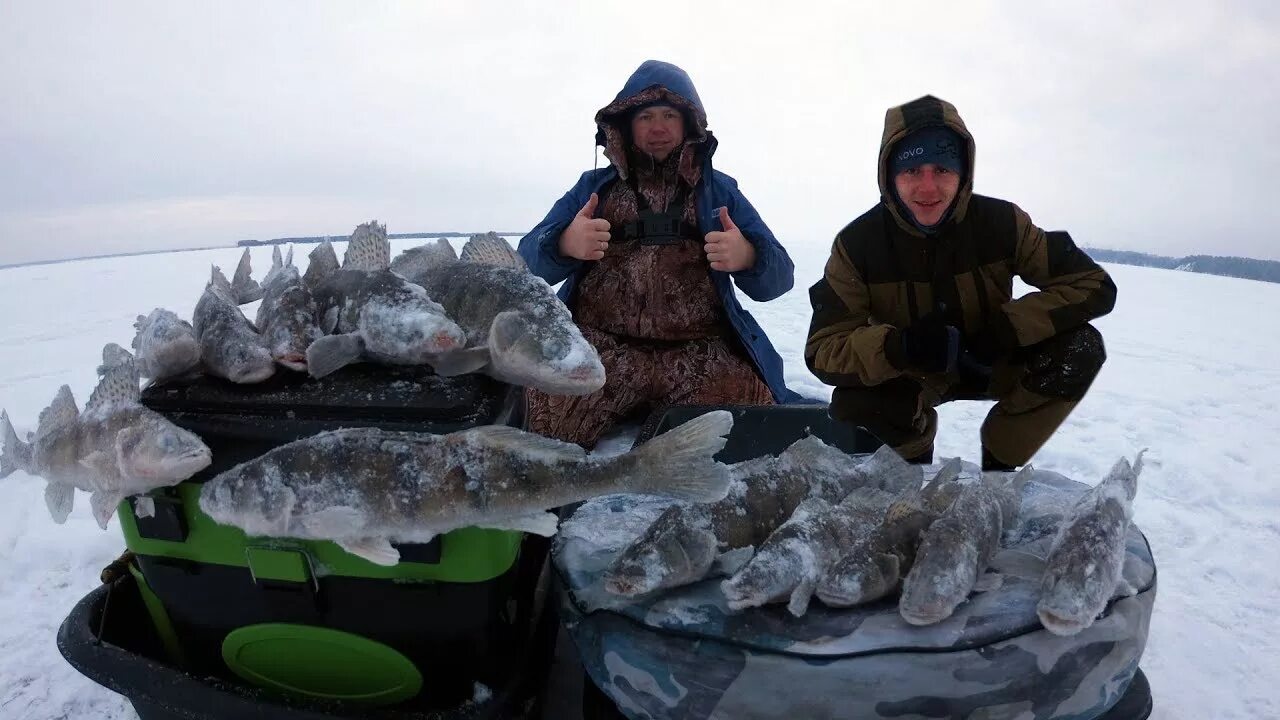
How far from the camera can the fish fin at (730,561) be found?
166 centimetres

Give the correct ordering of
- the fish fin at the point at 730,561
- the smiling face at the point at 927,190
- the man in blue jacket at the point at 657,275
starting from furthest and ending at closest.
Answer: the man in blue jacket at the point at 657,275, the smiling face at the point at 927,190, the fish fin at the point at 730,561

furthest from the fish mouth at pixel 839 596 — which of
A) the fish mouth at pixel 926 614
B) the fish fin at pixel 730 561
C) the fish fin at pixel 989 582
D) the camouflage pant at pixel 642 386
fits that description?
the camouflage pant at pixel 642 386

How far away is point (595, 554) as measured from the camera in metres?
1.78

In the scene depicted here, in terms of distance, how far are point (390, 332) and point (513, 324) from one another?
0.30 metres

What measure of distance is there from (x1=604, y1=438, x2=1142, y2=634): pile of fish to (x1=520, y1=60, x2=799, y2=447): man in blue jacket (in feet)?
5.17

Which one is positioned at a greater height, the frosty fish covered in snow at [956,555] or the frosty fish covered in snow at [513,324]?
the frosty fish covered in snow at [513,324]

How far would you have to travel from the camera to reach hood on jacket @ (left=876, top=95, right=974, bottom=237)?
262 centimetres

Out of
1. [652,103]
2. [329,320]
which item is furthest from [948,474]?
[652,103]

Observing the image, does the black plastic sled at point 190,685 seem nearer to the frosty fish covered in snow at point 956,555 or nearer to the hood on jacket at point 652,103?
the frosty fish covered in snow at point 956,555

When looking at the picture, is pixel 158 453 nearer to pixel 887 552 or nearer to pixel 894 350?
pixel 887 552

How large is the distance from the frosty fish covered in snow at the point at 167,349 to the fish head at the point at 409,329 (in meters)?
0.40

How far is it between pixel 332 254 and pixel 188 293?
1392cm

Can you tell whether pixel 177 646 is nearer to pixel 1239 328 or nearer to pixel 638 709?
pixel 638 709

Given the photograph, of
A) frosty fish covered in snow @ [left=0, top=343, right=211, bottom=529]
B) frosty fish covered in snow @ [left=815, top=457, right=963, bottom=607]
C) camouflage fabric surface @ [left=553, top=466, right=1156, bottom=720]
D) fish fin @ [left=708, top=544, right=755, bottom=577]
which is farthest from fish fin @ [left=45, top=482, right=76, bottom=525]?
frosty fish covered in snow @ [left=815, top=457, right=963, bottom=607]
